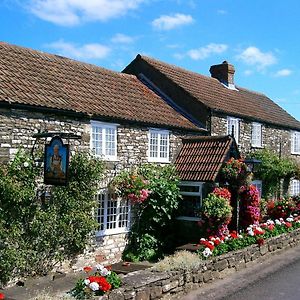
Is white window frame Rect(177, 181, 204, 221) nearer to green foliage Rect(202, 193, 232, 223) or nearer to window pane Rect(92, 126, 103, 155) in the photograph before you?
green foliage Rect(202, 193, 232, 223)

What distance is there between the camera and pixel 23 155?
12.1 m

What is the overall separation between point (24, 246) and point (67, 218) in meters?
1.52

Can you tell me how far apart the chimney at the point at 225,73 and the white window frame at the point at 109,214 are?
14426 millimetres

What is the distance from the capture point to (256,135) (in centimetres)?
2403

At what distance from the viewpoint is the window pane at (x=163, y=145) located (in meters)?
17.4

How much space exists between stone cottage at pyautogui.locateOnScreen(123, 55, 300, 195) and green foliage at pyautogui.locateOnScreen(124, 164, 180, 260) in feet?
14.0

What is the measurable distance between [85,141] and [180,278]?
6159mm

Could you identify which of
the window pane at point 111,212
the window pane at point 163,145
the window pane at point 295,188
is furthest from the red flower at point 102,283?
the window pane at point 295,188

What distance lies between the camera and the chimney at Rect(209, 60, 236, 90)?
90.0 ft

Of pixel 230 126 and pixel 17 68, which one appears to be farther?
pixel 230 126

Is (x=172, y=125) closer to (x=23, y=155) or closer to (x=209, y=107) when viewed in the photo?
(x=209, y=107)

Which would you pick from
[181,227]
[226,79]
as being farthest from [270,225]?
[226,79]

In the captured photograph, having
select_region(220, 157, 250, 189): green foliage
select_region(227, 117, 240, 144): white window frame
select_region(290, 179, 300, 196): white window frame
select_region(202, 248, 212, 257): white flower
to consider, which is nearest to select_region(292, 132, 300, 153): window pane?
select_region(290, 179, 300, 196): white window frame

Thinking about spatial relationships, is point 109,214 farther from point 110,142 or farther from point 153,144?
point 153,144
